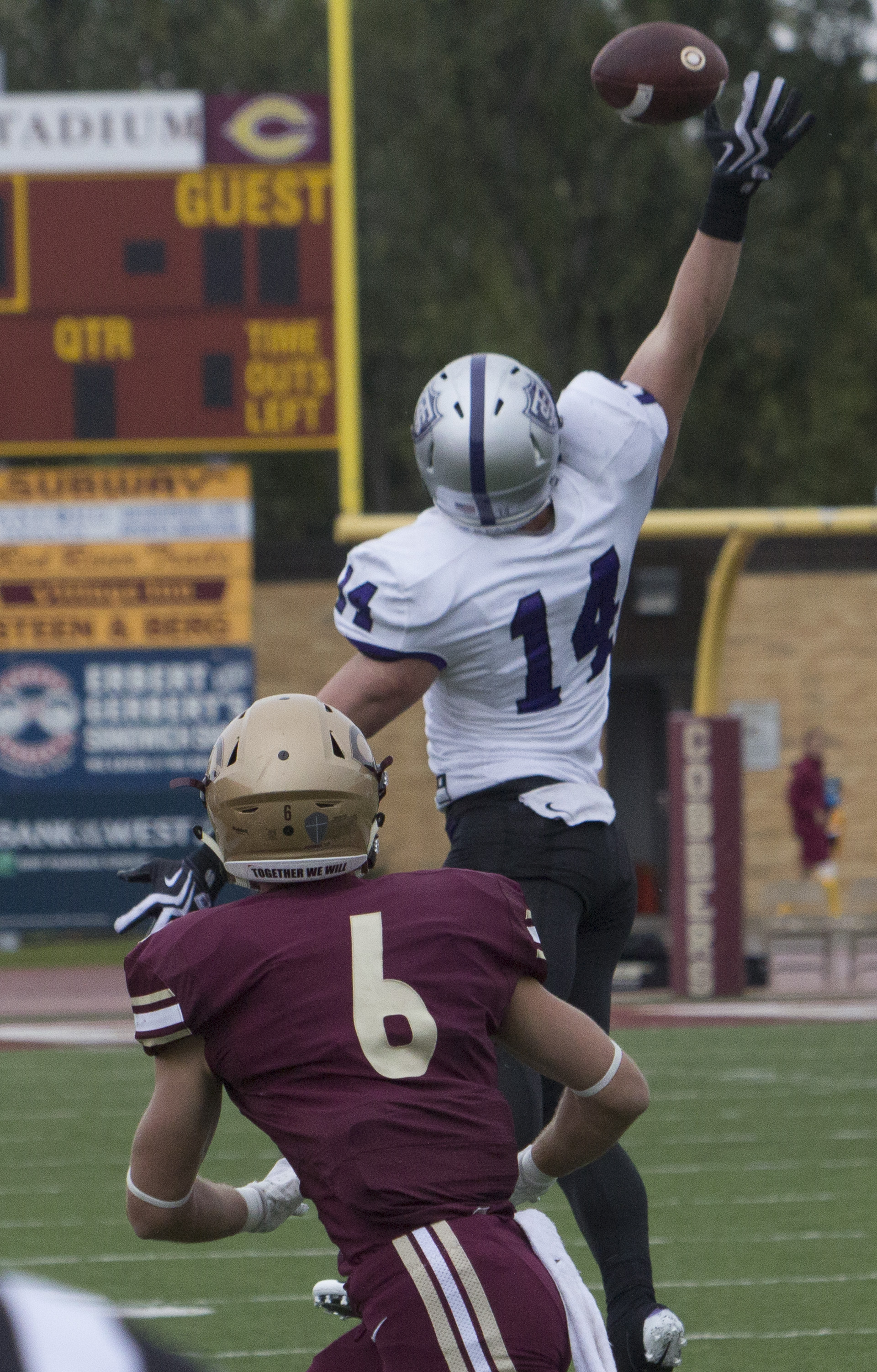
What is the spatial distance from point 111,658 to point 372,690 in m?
11.4

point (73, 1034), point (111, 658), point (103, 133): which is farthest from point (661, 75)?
point (111, 658)

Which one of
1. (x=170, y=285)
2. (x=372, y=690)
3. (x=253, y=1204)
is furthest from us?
(x=170, y=285)

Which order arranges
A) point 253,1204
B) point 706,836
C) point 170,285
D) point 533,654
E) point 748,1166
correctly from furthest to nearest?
point 170,285 < point 706,836 < point 748,1166 < point 533,654 < point 253,1204

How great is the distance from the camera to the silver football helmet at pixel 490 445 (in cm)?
335

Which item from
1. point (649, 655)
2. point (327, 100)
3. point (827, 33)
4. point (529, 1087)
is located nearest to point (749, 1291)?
point (529, 1087)

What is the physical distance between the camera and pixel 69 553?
14570 millimetres

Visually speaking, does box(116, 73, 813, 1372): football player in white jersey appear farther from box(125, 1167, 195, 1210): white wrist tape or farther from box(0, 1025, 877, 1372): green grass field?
box(125, 1167, 195, 1210): white wrist tape

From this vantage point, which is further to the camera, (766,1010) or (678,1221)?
(766,1010)

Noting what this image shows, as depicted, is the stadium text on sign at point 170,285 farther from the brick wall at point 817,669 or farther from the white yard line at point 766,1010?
the brick wall at point 817,669

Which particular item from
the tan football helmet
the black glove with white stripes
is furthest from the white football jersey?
the tan football helmet

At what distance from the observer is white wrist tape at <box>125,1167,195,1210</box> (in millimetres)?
2527

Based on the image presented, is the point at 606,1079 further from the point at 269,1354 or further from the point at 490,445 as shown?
the point at 269,1354

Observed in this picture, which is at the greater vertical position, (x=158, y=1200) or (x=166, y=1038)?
(x=166, y=1038)

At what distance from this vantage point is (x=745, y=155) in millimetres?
3656
